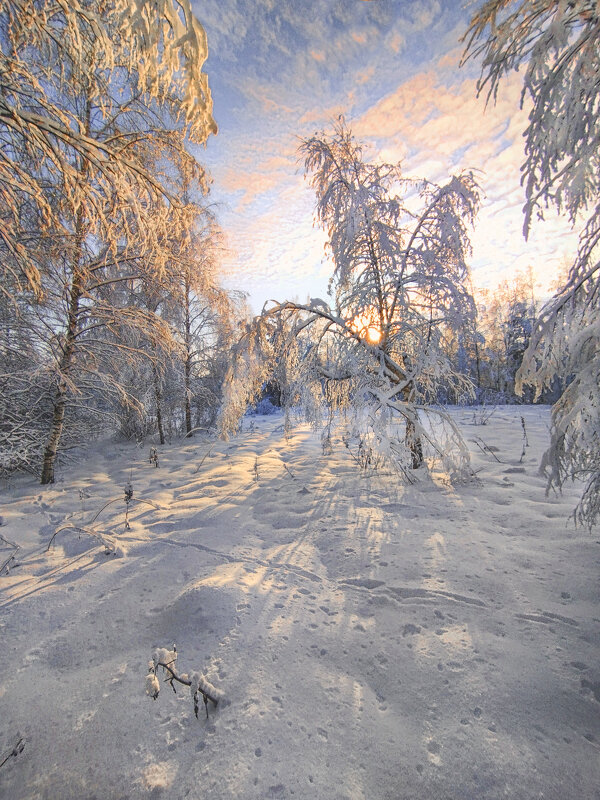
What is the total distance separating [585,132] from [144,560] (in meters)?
4.69

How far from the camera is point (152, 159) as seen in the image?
17.7 ft

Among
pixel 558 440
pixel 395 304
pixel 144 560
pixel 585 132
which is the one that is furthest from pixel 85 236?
pixel 558 440

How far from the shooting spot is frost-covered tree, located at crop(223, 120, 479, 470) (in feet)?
17.0

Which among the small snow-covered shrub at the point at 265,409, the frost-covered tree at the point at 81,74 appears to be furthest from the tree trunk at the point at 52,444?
the small snow-covered shrub at the point at 265,409

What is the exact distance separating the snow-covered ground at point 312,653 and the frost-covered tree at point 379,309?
1898mm

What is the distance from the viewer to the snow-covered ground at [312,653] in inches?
55.0

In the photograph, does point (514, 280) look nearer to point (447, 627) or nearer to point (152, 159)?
point (152, 159)

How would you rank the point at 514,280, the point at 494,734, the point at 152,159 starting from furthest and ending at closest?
the point at 514,280
the point at 152,159
the point at 494,734

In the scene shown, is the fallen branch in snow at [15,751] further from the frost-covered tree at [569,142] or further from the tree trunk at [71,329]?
the tree trunk at [71,329]

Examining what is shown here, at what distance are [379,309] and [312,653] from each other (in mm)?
5088

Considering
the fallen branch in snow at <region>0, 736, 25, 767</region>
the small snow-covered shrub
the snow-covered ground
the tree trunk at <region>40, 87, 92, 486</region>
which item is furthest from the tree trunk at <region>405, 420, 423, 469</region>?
the small snow-covered shrub

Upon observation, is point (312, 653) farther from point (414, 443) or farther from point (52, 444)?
point (52, 444)

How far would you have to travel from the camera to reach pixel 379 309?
5738 mm

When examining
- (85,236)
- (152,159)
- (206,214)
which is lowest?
(85,236)
